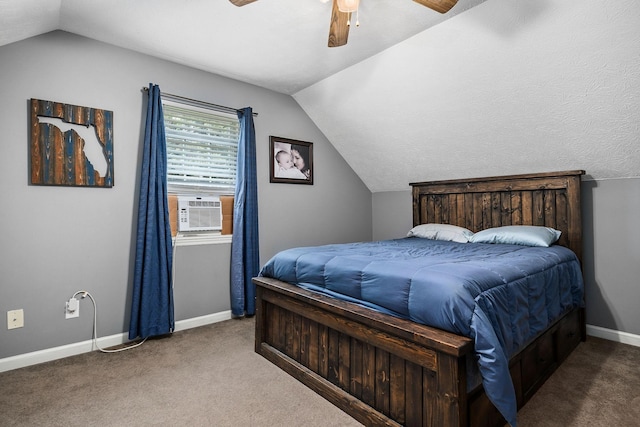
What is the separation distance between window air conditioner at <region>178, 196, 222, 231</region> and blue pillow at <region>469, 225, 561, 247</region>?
2.44 m

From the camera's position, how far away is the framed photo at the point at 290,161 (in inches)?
147

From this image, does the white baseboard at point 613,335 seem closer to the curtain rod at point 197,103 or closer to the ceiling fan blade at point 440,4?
the ceiling fan blade at point 440,4

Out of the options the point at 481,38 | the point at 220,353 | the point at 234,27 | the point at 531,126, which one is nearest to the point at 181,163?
the point at 234,27

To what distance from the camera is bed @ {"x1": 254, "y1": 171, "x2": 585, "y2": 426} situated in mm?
1426

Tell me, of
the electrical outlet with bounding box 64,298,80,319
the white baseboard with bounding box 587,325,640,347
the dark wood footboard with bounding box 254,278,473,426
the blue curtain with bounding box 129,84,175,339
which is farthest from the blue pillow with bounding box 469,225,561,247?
the electrical outlet with bounding box 64,298,80,319

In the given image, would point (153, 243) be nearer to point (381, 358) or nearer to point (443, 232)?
point (381, 358)

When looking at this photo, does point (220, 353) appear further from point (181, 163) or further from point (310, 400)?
point (181, 163)

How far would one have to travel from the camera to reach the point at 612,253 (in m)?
2.82

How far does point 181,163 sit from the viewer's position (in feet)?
10.4

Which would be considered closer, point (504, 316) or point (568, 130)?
point (504, 316)

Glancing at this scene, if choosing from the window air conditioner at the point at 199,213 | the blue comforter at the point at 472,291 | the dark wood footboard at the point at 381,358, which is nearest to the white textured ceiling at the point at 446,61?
the blue comforter at the point at 472,291

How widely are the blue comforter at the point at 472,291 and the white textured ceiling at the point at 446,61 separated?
109cm

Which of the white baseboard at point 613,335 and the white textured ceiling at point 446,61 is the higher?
the white textured ceiling at point 446,61

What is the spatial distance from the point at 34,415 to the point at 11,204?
1380 millimetres
